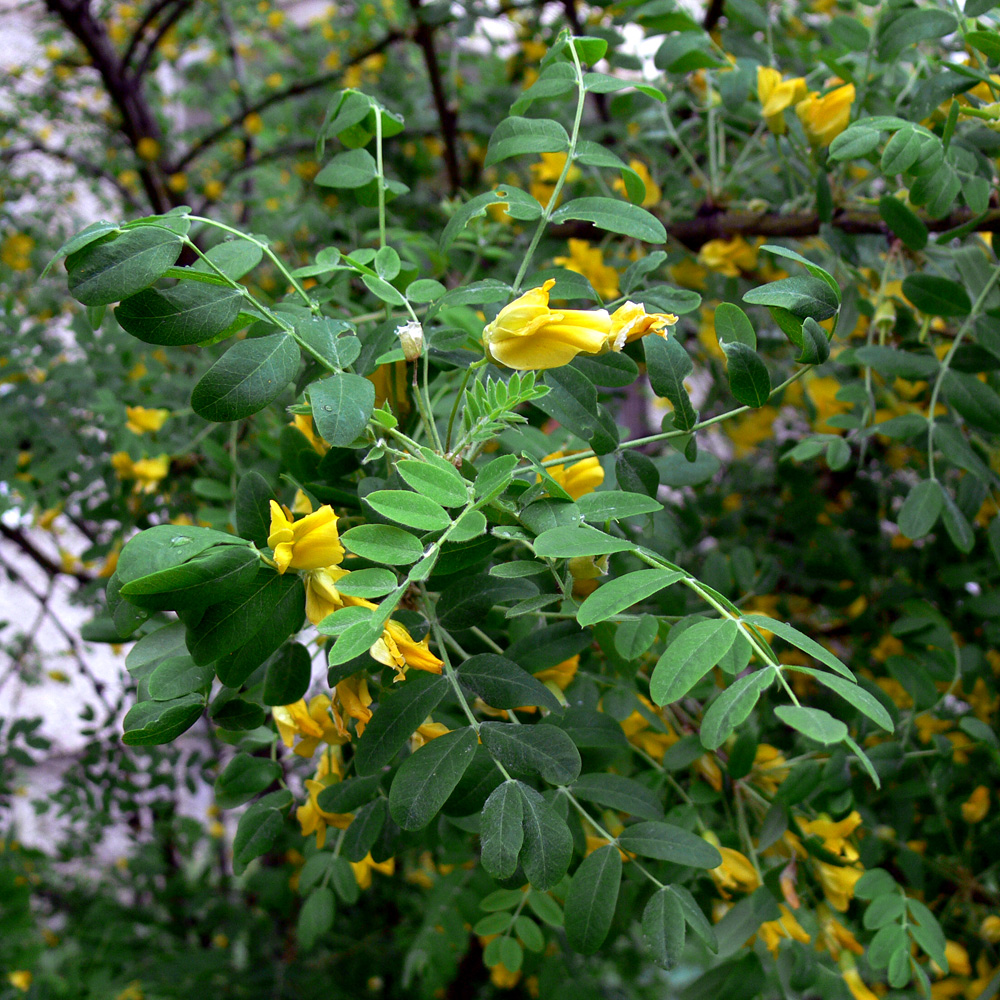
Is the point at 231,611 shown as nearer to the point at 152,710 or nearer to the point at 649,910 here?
the point at 152,710

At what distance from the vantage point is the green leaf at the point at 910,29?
793mm

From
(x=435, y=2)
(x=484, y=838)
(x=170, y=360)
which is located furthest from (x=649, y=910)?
(x=435, y=2)

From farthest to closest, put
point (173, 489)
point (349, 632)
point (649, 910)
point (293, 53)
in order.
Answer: point (293, 53), point (173, 489), point (649, 910), point (349, 632)

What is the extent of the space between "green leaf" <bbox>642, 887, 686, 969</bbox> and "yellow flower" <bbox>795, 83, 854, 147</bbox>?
73cm

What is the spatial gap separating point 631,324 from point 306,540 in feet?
0.84

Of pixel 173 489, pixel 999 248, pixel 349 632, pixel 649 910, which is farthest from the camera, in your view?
pixel 173 489

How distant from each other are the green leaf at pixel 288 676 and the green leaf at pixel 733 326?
0.35 m

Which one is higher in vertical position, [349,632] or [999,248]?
[349,632]

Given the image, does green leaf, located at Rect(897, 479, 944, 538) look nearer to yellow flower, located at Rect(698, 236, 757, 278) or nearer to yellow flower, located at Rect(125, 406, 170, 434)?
yellow flower, located at Rect(698, 236, 757, 278)

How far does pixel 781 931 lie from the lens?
733mm

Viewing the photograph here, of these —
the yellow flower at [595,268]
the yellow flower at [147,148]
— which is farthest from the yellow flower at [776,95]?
the yellow flower at [147,148]

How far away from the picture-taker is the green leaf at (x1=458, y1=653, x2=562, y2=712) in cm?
52

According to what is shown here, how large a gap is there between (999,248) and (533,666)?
2.38 feet

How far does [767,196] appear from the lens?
1140mm
